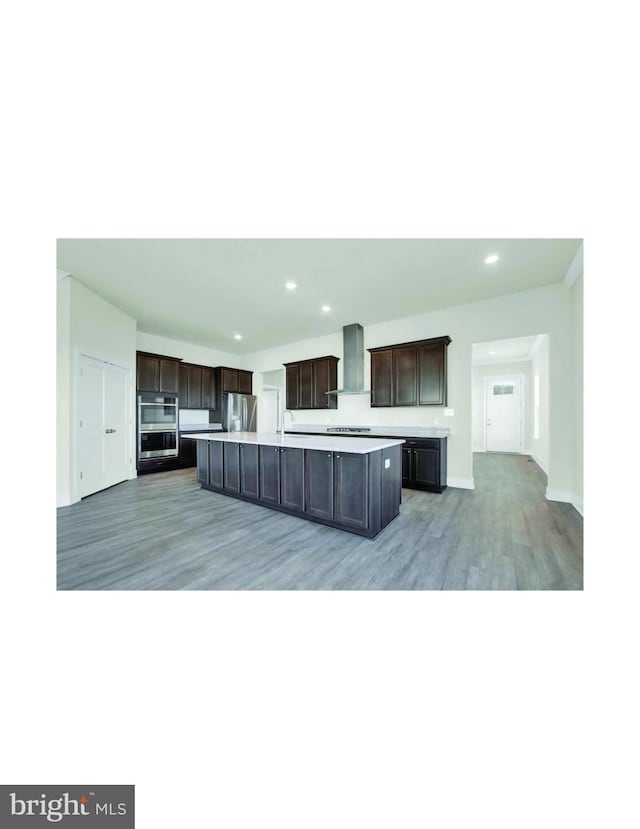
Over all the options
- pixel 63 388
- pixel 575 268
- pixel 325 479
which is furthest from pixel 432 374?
pixel 63 388

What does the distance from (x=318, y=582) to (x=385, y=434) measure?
3314mm

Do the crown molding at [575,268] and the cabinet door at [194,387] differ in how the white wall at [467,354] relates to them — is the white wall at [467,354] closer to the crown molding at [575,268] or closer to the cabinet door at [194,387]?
the crown molding at [575,268]

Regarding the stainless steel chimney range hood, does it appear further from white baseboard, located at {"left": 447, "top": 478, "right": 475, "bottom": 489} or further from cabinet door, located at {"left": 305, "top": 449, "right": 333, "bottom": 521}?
cabinet door, located at {"left": 305, "top": 449, "right": 333, "bottom": 521}

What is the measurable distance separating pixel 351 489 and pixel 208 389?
563 cm

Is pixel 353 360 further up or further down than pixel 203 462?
further up

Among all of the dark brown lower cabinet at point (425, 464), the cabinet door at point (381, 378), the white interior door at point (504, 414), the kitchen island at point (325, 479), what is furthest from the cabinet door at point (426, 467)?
the white interior door at point (504, 414)

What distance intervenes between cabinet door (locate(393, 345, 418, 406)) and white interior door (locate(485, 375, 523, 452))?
541 centimetres

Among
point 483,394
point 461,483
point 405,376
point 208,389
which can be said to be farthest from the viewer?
point 483,394

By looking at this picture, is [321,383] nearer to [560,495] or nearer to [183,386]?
[183,386]

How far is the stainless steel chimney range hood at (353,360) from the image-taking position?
211 inches

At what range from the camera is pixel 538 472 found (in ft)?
18.9

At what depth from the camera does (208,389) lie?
7258 millimetres

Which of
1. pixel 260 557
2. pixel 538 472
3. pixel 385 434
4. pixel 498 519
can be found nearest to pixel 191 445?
pixel 385 434
